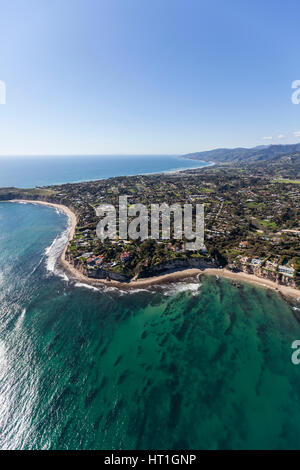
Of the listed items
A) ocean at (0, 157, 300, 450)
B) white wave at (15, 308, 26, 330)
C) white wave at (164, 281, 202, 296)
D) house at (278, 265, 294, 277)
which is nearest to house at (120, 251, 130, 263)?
ocean at (0, 157, 300, 450)

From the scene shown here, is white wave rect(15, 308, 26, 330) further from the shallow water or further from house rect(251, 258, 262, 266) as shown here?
house rect(251, 258, 262, 266)

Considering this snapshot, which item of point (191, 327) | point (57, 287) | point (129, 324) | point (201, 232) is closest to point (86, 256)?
point (57, 287)

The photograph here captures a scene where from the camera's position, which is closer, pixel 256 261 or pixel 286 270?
pixel 286 270

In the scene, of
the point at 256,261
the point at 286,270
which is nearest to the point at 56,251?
the point at 256,261

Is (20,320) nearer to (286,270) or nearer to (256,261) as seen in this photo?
(256,261)
